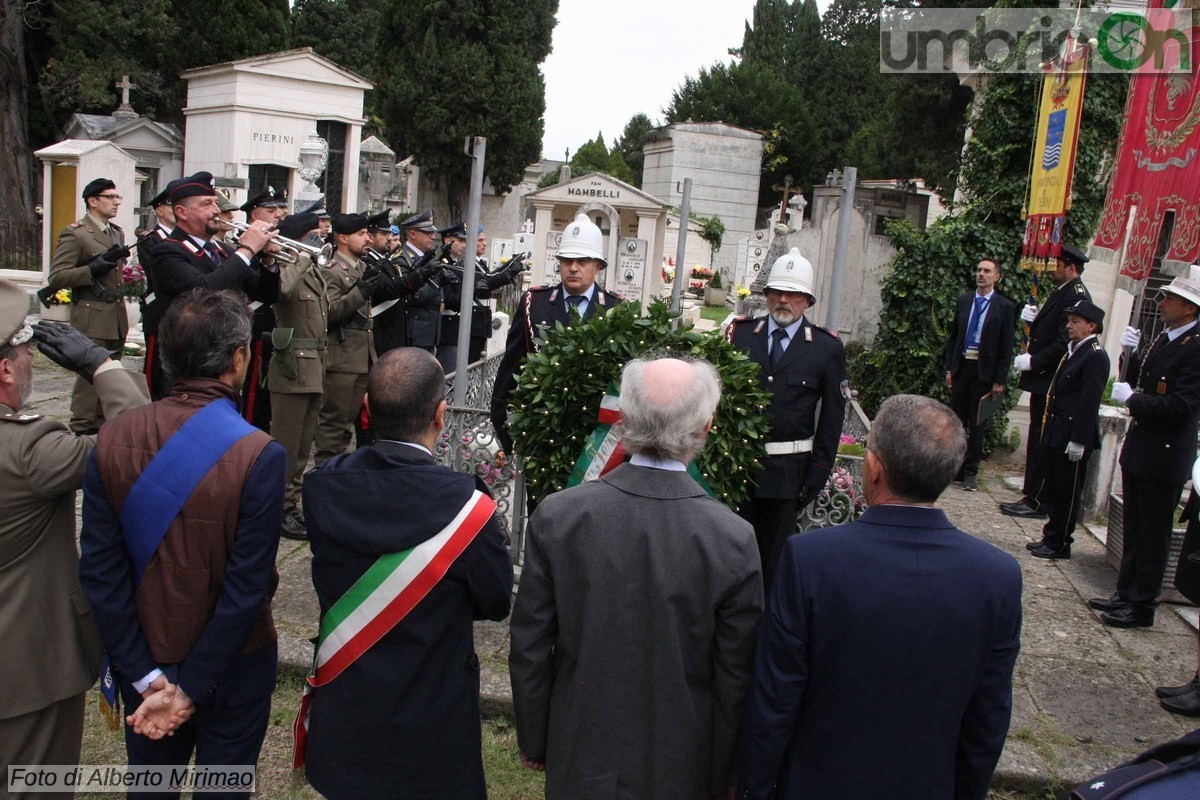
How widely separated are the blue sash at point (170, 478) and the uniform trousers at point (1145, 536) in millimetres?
5019

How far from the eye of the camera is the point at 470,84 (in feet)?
92.1

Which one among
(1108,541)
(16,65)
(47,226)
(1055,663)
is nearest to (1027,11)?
(1108,541)

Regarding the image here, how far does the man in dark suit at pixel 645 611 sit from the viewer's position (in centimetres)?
234

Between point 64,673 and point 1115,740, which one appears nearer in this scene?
point 64,673

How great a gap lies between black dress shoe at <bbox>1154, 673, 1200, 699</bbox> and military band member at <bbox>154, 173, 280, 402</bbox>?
502 centimetres

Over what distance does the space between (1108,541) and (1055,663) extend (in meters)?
2.15

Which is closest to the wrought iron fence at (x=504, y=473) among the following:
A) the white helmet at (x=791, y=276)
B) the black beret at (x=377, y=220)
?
the white helmet at (x=791, y=276)

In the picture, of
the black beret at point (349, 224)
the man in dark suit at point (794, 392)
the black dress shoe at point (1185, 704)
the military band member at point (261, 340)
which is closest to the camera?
the black dress shoe at point (1185, 704)

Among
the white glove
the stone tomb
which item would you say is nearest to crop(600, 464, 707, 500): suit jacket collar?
the white glove

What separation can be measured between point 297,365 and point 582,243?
6.43ft

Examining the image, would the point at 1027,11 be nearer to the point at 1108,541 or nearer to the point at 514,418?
the point at 1108,541

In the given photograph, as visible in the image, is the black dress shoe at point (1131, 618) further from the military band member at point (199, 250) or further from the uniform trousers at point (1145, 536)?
the military band member at point (199, 250)

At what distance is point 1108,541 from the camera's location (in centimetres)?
686

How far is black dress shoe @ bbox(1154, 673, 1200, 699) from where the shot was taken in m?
4.66
